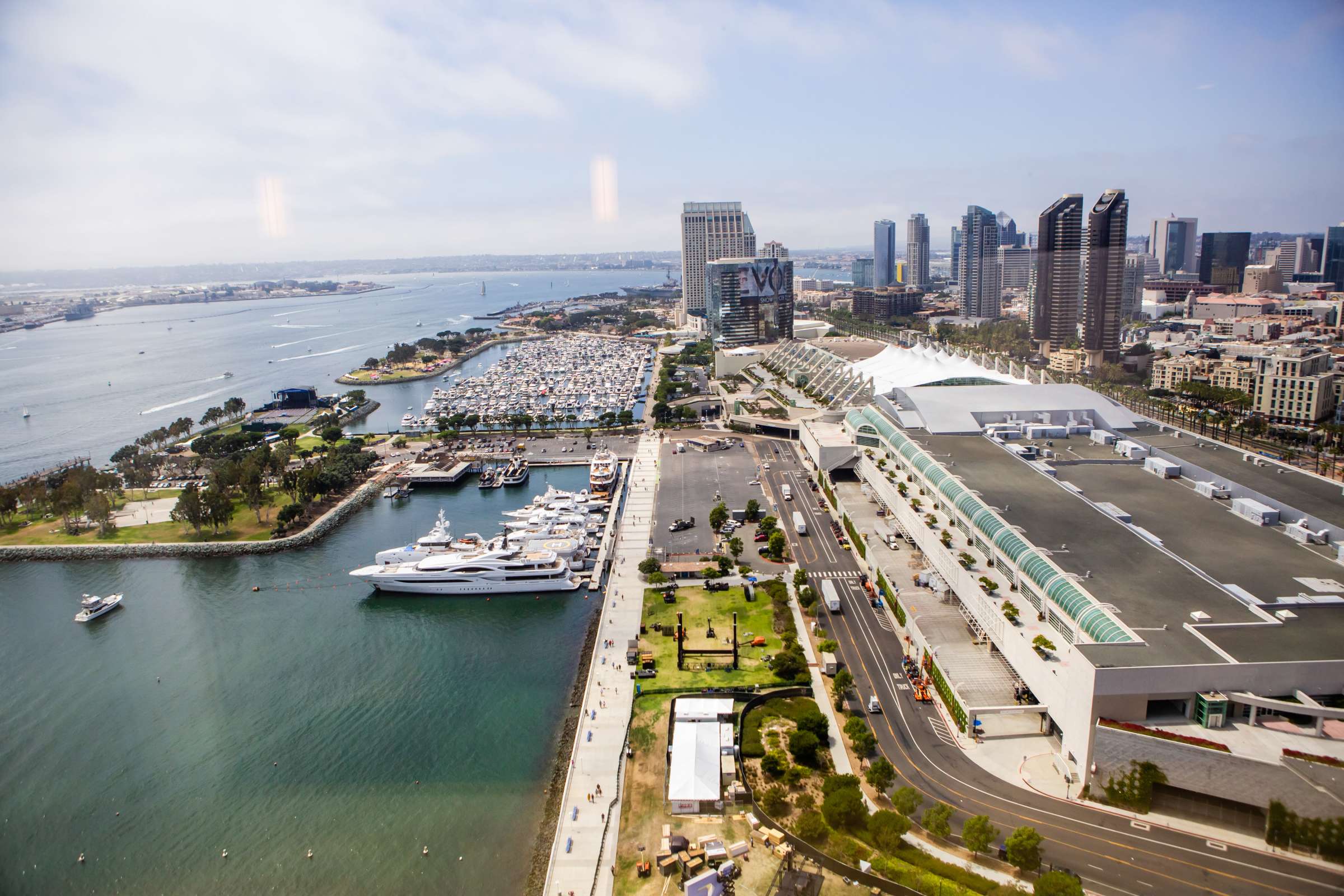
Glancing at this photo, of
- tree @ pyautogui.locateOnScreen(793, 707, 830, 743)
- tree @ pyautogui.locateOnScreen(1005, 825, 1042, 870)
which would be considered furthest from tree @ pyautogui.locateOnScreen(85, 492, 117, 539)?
tree @ pyautogui.locateOnScreen(1005, 825, 1042, 870)

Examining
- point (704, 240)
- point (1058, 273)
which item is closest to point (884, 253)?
point (704, 240)

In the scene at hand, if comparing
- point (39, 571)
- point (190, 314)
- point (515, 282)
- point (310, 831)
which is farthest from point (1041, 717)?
point (515, 282)

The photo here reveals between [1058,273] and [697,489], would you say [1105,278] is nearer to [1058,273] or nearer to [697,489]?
[1058,273]

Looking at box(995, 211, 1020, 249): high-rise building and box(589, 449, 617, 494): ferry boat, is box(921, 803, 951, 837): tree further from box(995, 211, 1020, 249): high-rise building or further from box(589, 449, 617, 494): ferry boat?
box(995, 211, 1020, 249): high-rise building

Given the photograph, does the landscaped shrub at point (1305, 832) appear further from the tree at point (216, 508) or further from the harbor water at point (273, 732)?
the tree at point (216, 508)

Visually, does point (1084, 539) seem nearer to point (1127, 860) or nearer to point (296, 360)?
point (1127, 860)
